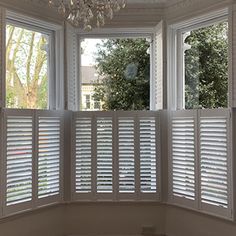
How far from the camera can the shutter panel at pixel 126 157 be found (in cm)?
358

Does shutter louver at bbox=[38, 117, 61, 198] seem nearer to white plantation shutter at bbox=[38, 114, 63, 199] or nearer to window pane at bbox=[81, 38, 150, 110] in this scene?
white plantation shutter at bbox=[38, 114, 63, 199]

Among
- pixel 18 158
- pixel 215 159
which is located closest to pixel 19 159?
pixel 18 158

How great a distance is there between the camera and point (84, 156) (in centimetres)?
361

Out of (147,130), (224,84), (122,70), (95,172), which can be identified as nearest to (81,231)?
(95,172)

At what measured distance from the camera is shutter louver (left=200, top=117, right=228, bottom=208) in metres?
3.02

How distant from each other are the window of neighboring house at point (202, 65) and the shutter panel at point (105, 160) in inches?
31.2

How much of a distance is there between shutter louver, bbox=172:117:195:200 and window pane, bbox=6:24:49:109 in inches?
56.0

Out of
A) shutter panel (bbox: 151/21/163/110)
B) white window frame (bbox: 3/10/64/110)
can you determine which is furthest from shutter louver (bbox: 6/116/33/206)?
shutter panel (bbox: 151/21/163/110)

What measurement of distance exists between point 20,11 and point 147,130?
1.72m

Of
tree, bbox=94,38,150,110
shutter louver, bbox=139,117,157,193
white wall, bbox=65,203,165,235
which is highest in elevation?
tree, bbox=94,38,150,110

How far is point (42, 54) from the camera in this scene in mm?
3600

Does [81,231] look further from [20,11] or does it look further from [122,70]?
[20,11]

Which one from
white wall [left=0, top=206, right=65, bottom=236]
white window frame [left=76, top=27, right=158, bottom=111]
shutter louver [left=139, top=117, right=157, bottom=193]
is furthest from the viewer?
white window frame [left=76, top=27, right=158, bottom=111]

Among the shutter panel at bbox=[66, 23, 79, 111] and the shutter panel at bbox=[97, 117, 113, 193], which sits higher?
the shutter panel at bbox=[66, 23, 79, 111]
